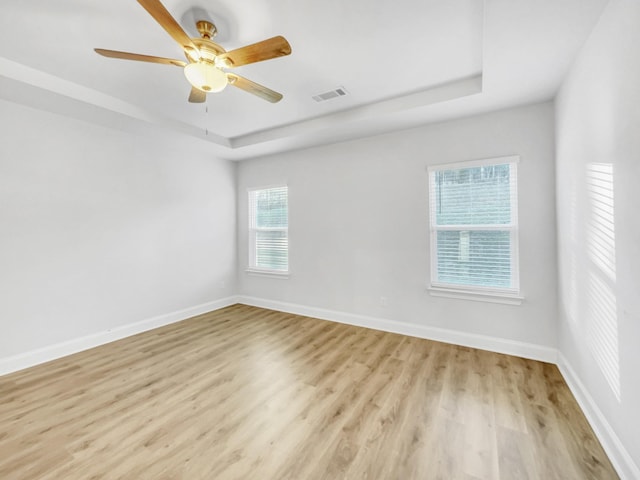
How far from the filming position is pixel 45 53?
2.26m

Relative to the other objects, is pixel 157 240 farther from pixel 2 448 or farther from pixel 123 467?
pixel 123 467

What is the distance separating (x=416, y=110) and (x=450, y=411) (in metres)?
2.90

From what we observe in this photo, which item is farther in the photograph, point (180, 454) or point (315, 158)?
point (315, 158)

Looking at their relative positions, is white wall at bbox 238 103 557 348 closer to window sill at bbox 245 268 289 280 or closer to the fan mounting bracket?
window sill at bbox 245 268 289 280

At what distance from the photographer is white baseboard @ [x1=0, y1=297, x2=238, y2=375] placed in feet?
9.23

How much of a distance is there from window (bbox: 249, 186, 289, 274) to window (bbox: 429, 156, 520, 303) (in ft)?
8.02

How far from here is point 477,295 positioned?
10.5 ft

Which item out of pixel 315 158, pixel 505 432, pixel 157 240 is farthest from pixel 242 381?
pixel 315 158

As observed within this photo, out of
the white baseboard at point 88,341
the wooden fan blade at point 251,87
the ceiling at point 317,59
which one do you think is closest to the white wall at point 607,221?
the ceiling at point 317,59

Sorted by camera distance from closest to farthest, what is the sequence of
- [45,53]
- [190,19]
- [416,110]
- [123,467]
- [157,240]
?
[123,467] < [190,19] < [45,53] < [416,110] < [157,240]

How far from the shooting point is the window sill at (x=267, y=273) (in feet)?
15.6

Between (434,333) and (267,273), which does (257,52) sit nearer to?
(434,333)

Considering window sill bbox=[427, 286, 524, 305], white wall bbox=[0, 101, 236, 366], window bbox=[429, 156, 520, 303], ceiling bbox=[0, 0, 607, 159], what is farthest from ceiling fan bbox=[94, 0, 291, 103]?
window sill bbox=[427, 286, 524, 305]

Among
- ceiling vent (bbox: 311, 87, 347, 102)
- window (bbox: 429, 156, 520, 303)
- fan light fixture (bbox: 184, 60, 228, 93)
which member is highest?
ceiling vent (bbox: 311, 87, 347, 102)
